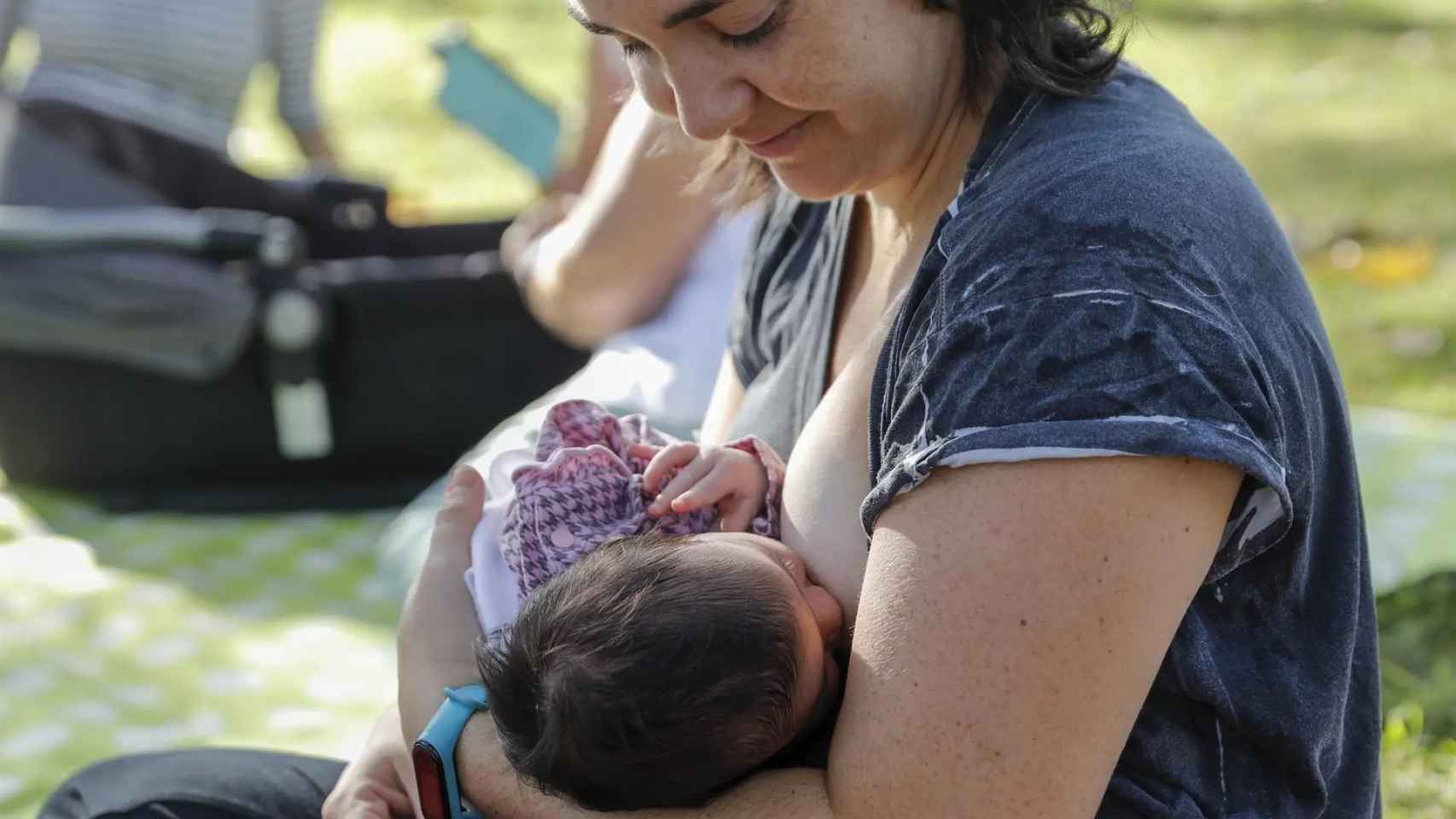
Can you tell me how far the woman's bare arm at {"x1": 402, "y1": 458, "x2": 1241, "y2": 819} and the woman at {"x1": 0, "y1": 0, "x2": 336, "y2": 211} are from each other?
270 cm

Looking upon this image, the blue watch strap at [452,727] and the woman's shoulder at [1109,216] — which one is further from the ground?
the woman's shoulder at [1109,216]

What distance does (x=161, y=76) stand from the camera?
378cm

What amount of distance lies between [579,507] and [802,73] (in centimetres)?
46

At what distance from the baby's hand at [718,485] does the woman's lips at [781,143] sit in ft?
0.91

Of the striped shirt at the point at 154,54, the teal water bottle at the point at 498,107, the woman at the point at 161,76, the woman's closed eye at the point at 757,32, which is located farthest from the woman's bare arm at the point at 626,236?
the striped shirt at the point at 154,54

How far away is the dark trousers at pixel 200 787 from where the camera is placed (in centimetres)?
159

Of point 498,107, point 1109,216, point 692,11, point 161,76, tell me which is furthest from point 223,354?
point 1109,216

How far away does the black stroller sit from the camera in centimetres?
313

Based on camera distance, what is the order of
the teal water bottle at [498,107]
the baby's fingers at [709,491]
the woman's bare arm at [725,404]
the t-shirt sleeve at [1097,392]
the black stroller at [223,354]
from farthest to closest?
the black stroller at [223,354]
the teal water bottle at [498,107]
the woman's bare arm at [725,404]
the baby's fingers at [709,491]
the t-shirt sleeve at [1097,392]

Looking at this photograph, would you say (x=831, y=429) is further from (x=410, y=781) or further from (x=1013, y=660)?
(x=410, y=781)

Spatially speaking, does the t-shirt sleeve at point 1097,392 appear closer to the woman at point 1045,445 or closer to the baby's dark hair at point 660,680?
the woman at point 1045,445

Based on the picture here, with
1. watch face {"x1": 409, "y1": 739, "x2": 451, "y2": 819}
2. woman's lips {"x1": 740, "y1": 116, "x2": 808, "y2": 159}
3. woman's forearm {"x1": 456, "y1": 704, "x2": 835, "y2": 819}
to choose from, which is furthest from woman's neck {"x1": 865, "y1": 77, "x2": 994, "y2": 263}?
watch face {"x1": 409, "y1": 739, "x2": 451, "y2": 819}

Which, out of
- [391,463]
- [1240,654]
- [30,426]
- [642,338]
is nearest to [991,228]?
[1240,654]

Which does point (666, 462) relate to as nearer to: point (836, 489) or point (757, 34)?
point (836, 489)
